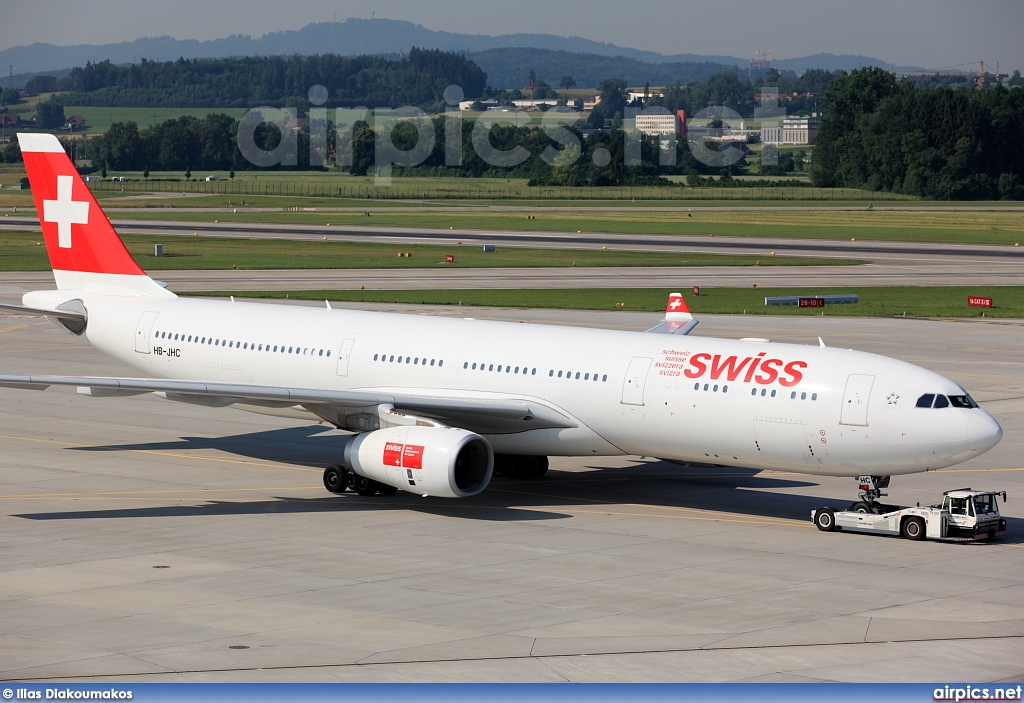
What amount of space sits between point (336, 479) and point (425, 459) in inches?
157

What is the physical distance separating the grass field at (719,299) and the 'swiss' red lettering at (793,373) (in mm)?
44498

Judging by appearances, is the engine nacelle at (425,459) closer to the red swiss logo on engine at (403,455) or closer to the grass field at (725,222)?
the red swiss logo on engine at (403,455)

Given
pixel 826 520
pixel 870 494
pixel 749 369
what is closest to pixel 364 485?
pixel 749 369

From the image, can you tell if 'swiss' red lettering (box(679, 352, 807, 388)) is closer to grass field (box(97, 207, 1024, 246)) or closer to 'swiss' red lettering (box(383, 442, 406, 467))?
'swiss' red lettering (box(383, 442, 406, 467))

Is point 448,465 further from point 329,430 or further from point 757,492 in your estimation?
point 329,430

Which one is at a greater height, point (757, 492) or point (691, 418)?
point (691, 418)

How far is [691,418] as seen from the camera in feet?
105

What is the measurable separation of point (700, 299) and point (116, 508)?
55344 mm

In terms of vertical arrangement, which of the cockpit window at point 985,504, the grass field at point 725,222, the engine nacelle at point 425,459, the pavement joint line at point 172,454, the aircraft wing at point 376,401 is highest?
the aircraft wing at point 376,401


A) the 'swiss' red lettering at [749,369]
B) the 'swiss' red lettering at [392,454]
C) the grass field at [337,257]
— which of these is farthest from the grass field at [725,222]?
the 'swiss' red lettering at [392,454]

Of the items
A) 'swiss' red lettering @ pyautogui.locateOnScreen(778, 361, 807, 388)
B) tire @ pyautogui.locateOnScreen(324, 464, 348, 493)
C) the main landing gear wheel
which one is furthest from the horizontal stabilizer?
'swiss' red lettering @ pyautogui.locateOnScreen(778, 361, 807, 388)

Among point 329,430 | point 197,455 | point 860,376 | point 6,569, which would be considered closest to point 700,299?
point 329,430

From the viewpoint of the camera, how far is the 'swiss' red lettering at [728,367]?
32.0 m

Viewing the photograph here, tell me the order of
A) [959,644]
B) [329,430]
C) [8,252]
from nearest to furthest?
[959,644] < [329,430] < [8,252]
